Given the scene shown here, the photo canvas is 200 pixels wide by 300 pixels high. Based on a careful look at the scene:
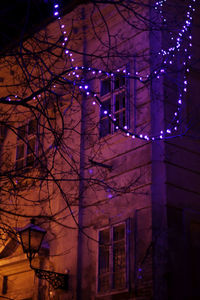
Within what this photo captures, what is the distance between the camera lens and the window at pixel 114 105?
1134cm

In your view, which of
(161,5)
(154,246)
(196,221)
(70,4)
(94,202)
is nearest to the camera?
(154,246)

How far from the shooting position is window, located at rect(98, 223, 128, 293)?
31.8 ft

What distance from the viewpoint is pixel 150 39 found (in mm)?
11484

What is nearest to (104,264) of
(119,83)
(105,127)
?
(105,127)

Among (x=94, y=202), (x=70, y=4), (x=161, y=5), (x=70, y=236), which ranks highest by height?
(x=70, y=4)

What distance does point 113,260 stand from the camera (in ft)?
32.6

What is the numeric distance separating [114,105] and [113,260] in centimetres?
385

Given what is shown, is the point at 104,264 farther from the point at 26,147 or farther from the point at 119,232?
the point at 26,147

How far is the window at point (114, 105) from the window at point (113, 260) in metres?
2.48

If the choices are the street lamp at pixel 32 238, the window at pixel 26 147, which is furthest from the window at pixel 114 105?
the street lamp at pixel 32 238

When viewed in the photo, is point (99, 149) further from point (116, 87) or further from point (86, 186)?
point (116, 87)

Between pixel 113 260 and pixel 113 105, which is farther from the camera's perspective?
pixel 113 105

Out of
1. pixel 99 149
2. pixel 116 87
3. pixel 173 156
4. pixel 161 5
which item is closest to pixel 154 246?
pixel 173 156

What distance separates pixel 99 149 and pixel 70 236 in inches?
83.3
